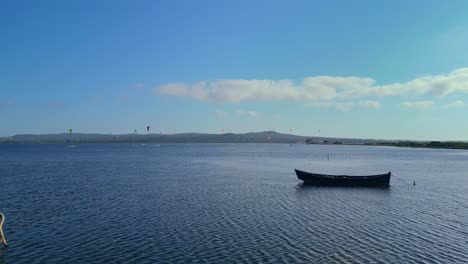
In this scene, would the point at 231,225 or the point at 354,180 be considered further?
the point at 354,180

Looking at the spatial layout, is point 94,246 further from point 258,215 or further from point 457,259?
point 457,259

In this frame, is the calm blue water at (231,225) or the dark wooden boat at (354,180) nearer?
the calm blue water at (231,225)

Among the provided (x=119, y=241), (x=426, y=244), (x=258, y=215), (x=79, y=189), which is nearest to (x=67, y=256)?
(x=119, y=241)

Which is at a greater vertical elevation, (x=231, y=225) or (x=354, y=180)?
(x=354, y=180)

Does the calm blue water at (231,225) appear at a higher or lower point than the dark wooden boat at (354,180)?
lower

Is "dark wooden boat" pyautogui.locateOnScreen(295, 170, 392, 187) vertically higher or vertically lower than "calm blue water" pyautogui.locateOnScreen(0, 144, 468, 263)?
higher

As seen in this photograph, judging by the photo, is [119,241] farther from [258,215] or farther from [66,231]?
[258,215]

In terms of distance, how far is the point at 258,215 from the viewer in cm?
3369

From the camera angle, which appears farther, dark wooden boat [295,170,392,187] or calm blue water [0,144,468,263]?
dark wooden boat [295,170,392,187]

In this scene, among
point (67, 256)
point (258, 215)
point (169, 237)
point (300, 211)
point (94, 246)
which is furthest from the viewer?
point (300, 211)

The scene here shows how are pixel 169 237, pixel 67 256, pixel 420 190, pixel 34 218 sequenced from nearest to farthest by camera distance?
pixel 67 256, pixel 169 237, pixel 34 218, pixel 420 190

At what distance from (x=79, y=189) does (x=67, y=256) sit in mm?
30556

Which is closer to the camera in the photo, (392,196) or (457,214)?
(457,214)

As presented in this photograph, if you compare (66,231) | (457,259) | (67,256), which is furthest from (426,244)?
(66,231)
